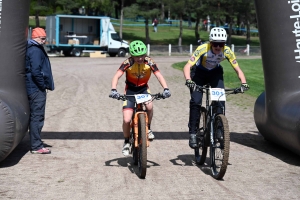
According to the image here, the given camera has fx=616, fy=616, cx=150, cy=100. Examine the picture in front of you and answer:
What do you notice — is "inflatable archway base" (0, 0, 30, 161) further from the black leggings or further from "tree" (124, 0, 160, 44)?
"tree" (124, 0, 160, 44)

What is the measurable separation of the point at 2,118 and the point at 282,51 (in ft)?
15.0

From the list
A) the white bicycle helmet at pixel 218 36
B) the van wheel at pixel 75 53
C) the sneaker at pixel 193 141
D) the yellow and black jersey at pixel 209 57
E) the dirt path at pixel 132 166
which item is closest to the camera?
the dirt path at pixel 132 166

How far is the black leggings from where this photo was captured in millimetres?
9094

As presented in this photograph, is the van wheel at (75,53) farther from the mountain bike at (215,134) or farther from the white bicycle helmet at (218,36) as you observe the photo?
the white bicycle helmet at (218,36)

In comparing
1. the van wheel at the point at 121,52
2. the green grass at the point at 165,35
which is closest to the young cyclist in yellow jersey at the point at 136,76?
the van wheel at the point at 121,52

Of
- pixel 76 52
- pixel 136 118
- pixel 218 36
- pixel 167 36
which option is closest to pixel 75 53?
pixel 76 52

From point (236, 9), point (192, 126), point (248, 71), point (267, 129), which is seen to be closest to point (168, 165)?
point (192, 126)

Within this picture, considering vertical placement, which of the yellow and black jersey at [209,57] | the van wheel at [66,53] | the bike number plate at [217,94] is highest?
the yellow and black jersey at [209,57]

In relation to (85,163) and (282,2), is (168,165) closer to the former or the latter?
(85,163)

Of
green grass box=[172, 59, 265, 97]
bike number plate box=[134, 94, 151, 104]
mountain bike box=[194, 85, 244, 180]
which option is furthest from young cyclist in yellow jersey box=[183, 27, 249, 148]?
green grass box=[172, 59, 265, 97]

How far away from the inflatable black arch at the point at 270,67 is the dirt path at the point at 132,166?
1.69 feet

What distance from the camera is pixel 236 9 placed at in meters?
58.8

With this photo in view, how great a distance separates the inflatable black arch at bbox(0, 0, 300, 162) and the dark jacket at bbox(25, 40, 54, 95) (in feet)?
0.37

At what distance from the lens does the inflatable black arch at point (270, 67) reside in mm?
9219
